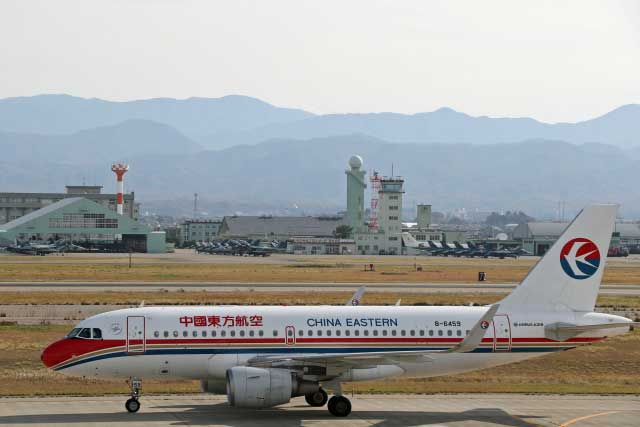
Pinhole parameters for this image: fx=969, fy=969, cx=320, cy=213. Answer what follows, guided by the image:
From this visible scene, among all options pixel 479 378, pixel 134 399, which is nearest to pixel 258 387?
pixel 134 399

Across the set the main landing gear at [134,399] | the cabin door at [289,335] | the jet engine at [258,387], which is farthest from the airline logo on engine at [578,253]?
the main landing gear at [134,399]

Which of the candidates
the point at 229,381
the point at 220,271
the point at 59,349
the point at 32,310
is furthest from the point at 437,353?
the point at 220,271

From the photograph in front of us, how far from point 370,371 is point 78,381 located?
14945 mm

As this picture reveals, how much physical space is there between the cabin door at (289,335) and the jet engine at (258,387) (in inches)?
77.1

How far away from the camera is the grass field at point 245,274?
4208 inches

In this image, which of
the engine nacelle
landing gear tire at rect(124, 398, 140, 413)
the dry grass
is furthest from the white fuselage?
the dry grass

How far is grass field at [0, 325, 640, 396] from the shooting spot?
135 ft

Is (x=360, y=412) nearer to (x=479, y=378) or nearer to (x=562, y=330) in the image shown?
(x=562, y=330)

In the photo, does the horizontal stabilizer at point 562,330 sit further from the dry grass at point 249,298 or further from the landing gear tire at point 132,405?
the dry grass at point 249,298

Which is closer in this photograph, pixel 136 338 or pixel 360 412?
pixel 136 338

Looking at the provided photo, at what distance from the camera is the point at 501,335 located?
120 feet

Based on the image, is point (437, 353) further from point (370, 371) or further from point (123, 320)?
point (123, 320)

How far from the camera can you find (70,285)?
303 feet

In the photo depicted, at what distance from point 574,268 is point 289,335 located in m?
11.6
